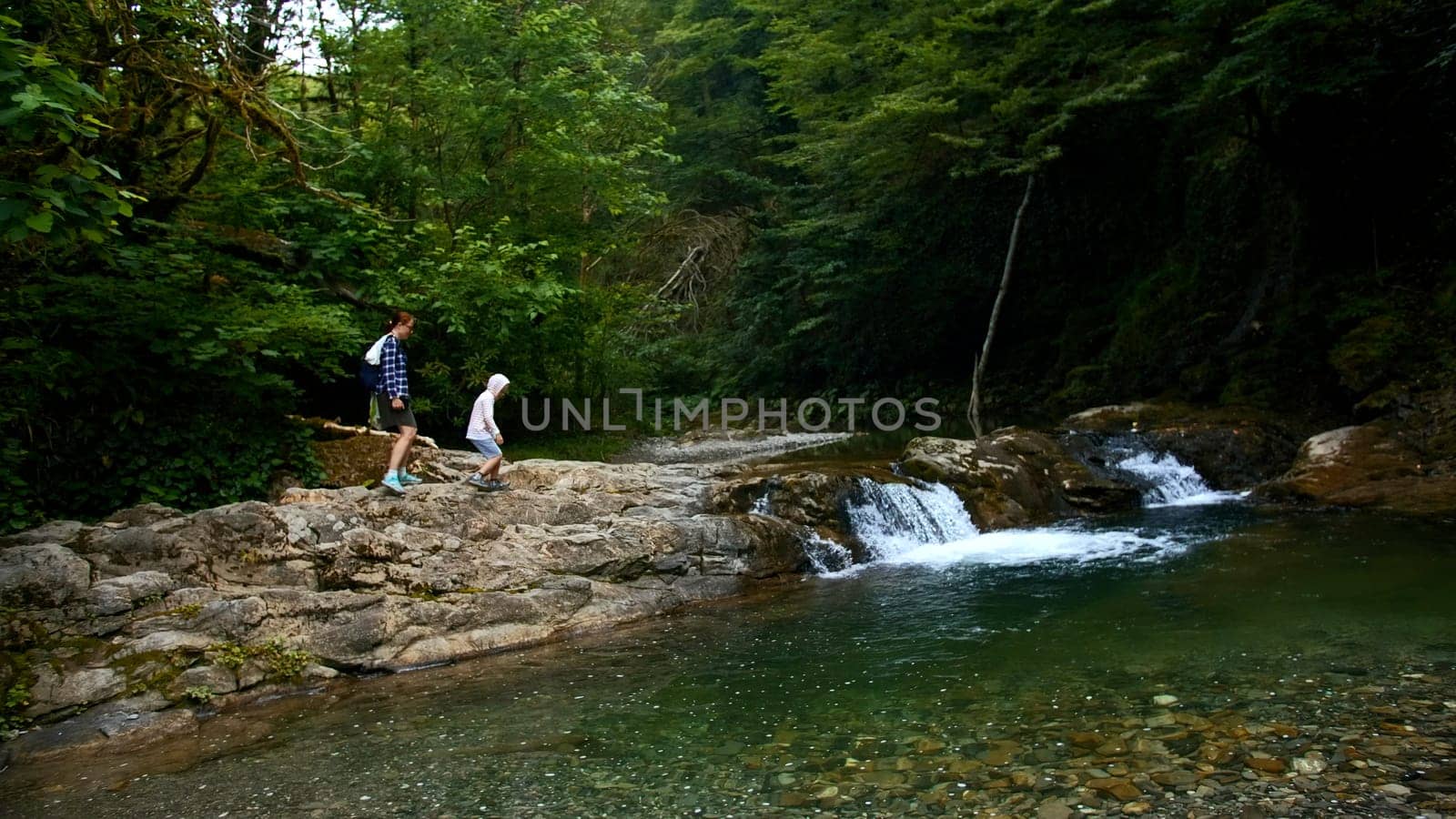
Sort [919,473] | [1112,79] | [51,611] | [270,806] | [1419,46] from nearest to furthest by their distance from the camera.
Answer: [270,806]
[51,611]
[919,473]
[1419,46]
[1112,79]

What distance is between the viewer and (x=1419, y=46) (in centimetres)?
1422

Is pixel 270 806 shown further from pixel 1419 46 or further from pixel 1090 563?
pixel 1419 46

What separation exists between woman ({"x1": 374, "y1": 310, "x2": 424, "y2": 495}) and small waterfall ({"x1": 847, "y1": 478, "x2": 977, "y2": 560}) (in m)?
5.02

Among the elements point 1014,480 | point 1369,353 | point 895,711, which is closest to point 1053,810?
point 895,711

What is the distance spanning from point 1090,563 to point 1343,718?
4.65 m

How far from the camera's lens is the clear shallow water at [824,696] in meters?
4.62

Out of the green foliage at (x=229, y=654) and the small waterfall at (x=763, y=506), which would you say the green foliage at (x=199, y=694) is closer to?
the green foliage at (x=229, y=654)

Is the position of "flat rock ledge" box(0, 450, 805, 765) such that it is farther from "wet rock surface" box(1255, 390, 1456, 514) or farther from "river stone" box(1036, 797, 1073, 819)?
"wet rock surface" box(1255, 390, 1456, 514)

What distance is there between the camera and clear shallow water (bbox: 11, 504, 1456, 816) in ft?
15.2

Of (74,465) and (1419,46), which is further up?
(1419,46)

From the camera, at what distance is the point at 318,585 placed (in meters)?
7.61

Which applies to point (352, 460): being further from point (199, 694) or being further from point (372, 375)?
point (199, 694)

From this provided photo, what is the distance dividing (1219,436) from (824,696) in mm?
10789

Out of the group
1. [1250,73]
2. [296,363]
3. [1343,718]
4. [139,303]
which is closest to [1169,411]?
[1250,73]
